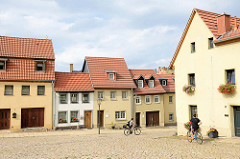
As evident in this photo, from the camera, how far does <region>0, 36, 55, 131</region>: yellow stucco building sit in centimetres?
2630

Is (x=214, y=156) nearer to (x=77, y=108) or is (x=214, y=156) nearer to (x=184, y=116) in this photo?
(x=184, y=116)

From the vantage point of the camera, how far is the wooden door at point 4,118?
26.1 m

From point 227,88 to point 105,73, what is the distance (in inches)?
762

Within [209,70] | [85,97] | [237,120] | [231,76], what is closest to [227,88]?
[231,76]

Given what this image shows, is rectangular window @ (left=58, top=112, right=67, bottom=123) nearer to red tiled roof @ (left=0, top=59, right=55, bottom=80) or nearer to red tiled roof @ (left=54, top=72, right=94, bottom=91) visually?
red tiled roof @ (left=54, top=72, right=94, bottom=91)

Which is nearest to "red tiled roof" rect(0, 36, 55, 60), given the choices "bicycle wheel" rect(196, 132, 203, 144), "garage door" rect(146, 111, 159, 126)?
"garage door" rect(146, 111, 159, 126)

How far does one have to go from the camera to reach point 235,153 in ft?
38.2

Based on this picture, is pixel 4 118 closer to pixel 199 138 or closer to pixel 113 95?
pixel 113 95

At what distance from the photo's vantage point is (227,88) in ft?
56.2

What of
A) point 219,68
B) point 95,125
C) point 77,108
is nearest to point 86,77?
point 77,108

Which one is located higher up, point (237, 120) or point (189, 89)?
point (189, 89)

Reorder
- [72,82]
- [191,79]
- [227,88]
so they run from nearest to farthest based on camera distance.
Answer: [227,88], [191,79], [72,82]

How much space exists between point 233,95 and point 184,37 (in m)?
7.52

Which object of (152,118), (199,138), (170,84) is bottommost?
(152,118)
